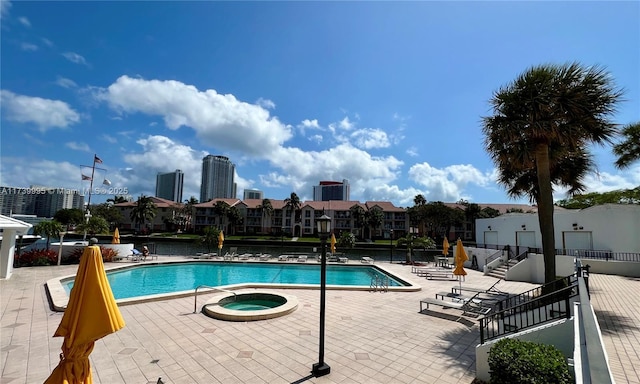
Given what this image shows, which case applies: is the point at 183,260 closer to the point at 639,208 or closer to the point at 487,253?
the point at 487,253

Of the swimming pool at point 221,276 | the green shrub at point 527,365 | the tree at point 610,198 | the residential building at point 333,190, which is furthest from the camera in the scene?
the residential building at point 333,190

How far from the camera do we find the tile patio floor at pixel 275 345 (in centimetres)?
555

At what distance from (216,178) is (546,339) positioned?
16890 centimetres

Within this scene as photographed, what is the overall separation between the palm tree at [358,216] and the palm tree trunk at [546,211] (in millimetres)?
58613

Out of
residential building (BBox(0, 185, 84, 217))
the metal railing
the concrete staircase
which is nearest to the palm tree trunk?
the metal railing

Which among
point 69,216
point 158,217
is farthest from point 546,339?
point 69,216

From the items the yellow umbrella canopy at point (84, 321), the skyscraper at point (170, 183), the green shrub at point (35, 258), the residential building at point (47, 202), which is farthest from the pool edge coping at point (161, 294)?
the skyscraper at point (170, 183)

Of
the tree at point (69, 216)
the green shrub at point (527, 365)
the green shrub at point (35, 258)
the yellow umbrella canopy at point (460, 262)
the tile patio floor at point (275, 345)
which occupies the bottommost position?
the tile patio floor at point (275, 345)

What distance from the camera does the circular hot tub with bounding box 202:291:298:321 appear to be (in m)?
9.00

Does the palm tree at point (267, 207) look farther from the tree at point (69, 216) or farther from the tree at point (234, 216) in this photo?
the tree at point (69, 216)

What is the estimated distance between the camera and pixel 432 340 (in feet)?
24.6

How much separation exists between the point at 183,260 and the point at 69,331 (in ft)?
70.2

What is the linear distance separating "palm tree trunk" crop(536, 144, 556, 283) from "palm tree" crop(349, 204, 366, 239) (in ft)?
192

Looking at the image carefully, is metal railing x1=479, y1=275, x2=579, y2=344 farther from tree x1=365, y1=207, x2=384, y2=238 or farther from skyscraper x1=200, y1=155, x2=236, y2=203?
skyscraper x1=200, y1=155, x2=236, y2=203
